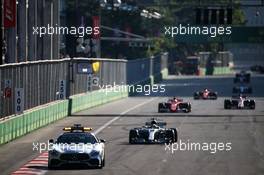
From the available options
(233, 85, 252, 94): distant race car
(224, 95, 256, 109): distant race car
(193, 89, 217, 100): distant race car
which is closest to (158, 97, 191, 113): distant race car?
(224, 95, 256, 109): distant race car

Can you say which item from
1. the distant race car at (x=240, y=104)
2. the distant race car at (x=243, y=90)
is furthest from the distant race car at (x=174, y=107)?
the distant race car at (x=243, y=90)

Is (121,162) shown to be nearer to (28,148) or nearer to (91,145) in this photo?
(91,145)

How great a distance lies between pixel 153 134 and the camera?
4047 centimetres

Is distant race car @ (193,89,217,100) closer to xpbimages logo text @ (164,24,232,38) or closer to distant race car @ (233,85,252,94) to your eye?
Answer: distant race car @ (233,85,252,94)

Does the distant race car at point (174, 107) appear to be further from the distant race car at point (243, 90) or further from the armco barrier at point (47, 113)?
the distant race car at point (243, 90)

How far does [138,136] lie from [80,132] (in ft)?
29.5

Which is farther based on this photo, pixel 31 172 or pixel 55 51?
pixel 55 51

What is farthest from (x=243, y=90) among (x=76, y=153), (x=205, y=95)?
(x=76, y=153)

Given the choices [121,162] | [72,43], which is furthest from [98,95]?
[121,162]

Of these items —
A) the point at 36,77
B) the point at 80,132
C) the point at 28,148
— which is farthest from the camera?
the point at 36,77

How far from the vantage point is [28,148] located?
3888 centimetres

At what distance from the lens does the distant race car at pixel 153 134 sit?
40188 mm

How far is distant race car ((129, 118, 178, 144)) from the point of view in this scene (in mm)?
40188

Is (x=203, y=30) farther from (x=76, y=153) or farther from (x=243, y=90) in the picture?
(x=76, y=153)
